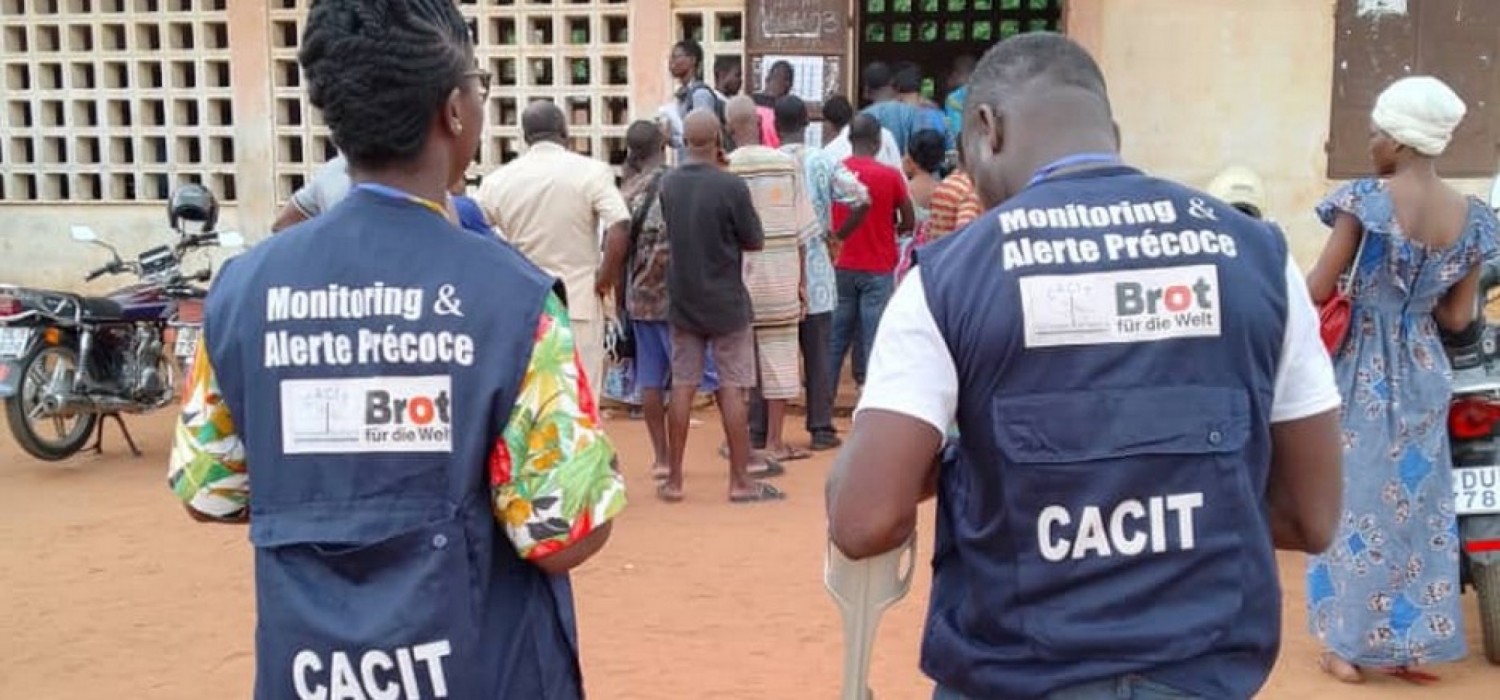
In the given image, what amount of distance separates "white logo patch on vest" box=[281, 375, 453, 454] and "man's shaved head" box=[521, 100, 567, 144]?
14.1 feet

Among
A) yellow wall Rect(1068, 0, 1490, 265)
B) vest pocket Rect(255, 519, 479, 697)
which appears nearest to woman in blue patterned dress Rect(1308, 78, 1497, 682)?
vest pocket Rect(255, 519, 479, 697)

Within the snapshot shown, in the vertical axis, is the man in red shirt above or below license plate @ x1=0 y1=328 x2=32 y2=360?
above

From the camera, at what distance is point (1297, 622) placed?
4789 millimetres

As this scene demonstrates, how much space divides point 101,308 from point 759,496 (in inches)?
140

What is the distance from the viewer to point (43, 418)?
23.4ft

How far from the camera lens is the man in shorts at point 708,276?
6.07m

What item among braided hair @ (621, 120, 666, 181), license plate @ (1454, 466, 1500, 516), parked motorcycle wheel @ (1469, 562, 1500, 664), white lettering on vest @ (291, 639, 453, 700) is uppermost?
braided hair @ (621, 120, 666, 181)

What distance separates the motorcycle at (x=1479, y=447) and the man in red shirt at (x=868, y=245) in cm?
374

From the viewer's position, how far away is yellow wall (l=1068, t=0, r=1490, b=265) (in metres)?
8.68

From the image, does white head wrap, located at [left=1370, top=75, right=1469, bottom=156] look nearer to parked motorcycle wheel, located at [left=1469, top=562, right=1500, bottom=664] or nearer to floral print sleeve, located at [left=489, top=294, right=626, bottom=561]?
parked motorcycle wheel, located at [left=1469, top=562, right=1500, bottom=664]

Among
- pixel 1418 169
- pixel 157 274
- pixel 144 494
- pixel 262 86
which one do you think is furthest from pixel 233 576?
pixel 262 86

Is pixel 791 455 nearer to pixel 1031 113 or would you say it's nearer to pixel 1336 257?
pixel 1336 257

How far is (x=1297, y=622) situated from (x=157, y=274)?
5.99 m

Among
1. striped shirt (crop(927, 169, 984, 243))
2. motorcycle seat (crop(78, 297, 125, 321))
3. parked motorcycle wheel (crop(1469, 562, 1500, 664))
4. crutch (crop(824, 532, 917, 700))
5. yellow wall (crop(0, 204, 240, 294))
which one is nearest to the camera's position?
crutch (crop(824, 532, 917, 700))
